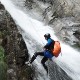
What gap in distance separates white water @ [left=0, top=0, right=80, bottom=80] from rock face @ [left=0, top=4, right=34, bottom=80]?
3.36 feet

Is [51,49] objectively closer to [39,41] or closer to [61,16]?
[39,41]

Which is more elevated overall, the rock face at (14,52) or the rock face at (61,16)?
the rock face at (14,52)

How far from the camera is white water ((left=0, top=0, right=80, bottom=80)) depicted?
15.5 metres

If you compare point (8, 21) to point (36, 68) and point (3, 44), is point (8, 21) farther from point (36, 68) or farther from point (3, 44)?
point (36, 68)

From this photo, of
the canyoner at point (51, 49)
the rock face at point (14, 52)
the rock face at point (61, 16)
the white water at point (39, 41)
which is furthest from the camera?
the rock face at point (61, 16)

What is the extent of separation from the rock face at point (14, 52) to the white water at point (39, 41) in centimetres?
103

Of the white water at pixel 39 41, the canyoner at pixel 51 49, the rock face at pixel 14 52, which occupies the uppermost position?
the canyoner at pixel 51 49

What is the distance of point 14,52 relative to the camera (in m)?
12.9

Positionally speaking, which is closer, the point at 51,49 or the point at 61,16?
the point at 51,49

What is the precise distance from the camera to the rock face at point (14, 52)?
11.8m

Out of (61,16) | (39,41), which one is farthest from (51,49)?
(61,16)

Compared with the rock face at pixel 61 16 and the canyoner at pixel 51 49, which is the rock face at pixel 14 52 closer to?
the canyoner at pixel 51 49

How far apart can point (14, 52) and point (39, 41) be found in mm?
5281

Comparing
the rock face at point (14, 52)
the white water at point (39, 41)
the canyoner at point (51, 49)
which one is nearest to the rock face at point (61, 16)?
the white water at point (39, 41)
